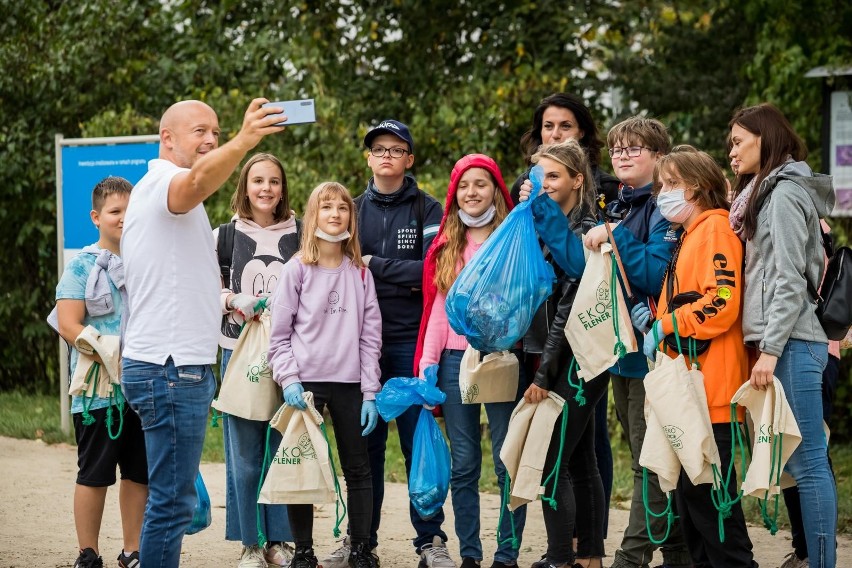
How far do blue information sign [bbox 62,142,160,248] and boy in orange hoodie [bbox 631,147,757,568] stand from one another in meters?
4.88

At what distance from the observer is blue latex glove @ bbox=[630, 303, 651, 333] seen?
4.91 metres

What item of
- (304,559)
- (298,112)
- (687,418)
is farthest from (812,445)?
(298,112)

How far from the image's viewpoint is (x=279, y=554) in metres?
5.54

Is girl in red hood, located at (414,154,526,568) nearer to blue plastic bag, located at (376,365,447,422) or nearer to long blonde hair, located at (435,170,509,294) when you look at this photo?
long blonde hair, located at (435,170,509,294)

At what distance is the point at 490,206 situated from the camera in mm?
5395

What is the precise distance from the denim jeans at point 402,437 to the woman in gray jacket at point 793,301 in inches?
66.6

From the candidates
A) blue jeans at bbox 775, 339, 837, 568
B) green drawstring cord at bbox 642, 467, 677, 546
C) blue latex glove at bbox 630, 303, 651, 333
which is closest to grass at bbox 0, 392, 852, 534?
green drawstring cord at bbox 642, 467, 677, 546

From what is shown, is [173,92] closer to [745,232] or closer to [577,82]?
[577,82]

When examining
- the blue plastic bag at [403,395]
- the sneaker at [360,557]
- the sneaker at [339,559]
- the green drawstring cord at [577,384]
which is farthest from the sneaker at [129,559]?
the green drawstring cord at [577,384]

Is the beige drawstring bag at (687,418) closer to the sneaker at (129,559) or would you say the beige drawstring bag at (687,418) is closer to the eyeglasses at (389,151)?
the eyeglasses at (389,151)

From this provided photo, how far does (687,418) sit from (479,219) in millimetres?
1410

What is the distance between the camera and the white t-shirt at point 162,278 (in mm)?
4199

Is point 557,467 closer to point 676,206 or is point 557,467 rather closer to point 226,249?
point 676,206

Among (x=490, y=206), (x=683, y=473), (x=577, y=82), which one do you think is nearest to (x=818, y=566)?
(x=683, y=473)
